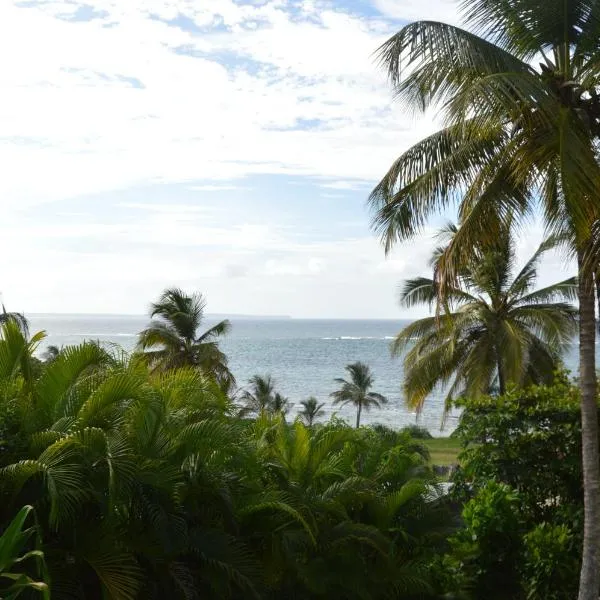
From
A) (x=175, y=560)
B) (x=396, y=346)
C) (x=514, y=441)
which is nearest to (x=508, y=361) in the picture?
(x=396, y=346)

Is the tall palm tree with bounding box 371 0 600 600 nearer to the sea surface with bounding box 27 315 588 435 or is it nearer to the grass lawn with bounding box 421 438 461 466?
the grass lawn with bounding box 421 438 461 466

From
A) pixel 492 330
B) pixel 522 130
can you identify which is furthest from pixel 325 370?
pixel 522 130

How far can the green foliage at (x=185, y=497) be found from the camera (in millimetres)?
6207

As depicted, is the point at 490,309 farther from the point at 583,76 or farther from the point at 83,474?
the point at 83,474

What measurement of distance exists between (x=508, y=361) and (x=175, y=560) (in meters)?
14.0

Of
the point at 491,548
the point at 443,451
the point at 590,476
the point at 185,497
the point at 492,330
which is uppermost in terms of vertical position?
the point at 492,330

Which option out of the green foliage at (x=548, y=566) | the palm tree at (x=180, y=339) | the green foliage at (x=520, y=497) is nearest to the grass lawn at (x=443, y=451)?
the palm tree at (x=180, y=339)

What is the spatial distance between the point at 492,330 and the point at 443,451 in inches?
796

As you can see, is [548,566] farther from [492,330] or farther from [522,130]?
[492,330]

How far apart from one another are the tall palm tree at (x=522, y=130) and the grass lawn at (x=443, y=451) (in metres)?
25.4

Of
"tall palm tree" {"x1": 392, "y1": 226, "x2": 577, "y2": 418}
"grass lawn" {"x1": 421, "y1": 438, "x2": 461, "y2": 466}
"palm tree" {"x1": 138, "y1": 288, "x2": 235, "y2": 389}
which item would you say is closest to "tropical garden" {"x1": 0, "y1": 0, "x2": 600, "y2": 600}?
"tall palm tree" {"x1": 392, "y1": 226, "x2": 577, "y2": 418}

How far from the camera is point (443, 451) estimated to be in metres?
40.0

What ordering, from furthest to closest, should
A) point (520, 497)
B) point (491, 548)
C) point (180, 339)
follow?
1. point (180, 339)
2. point (520, 497)
3. point (491, 548)

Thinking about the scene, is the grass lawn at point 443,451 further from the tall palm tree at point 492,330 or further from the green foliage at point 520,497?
the green foliage at point 520,497
